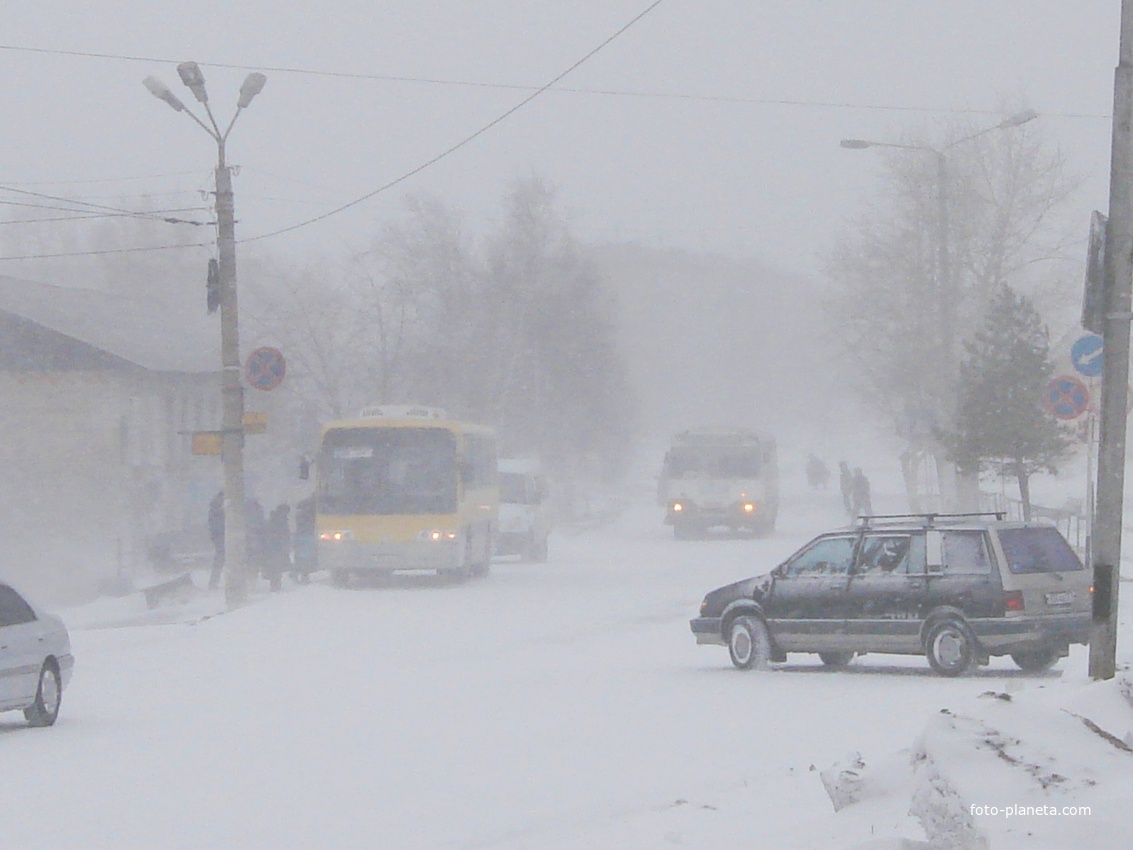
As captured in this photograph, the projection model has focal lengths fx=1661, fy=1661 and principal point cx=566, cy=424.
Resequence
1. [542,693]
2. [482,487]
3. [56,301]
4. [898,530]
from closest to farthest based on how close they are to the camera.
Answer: [542,693] → [898,530] → [482,487] → [56,301]

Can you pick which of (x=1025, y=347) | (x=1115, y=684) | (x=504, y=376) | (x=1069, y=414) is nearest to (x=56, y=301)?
(x=504, y=376)

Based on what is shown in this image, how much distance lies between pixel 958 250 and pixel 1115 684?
42.5 m

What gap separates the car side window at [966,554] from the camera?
605 inches

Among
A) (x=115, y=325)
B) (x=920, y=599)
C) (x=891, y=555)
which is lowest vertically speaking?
(x=920, y=599)

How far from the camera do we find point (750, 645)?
1664 centimetres

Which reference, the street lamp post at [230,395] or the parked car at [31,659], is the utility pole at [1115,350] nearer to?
the parked car at [31,659]

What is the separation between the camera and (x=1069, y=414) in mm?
20812

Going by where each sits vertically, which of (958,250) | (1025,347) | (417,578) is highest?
(958,250)

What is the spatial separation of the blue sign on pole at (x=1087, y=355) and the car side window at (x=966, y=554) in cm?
251

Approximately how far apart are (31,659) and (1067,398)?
13076mm

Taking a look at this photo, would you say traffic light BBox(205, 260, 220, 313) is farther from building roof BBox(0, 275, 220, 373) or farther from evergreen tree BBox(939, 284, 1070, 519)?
building roof BBox(0, 275, 220, 373)

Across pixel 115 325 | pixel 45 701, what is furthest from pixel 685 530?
pixel 45 701

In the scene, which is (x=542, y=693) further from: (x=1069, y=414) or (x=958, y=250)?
(x=958, y=250)

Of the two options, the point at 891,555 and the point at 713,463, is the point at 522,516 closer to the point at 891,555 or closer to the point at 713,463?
the point at 713,463
